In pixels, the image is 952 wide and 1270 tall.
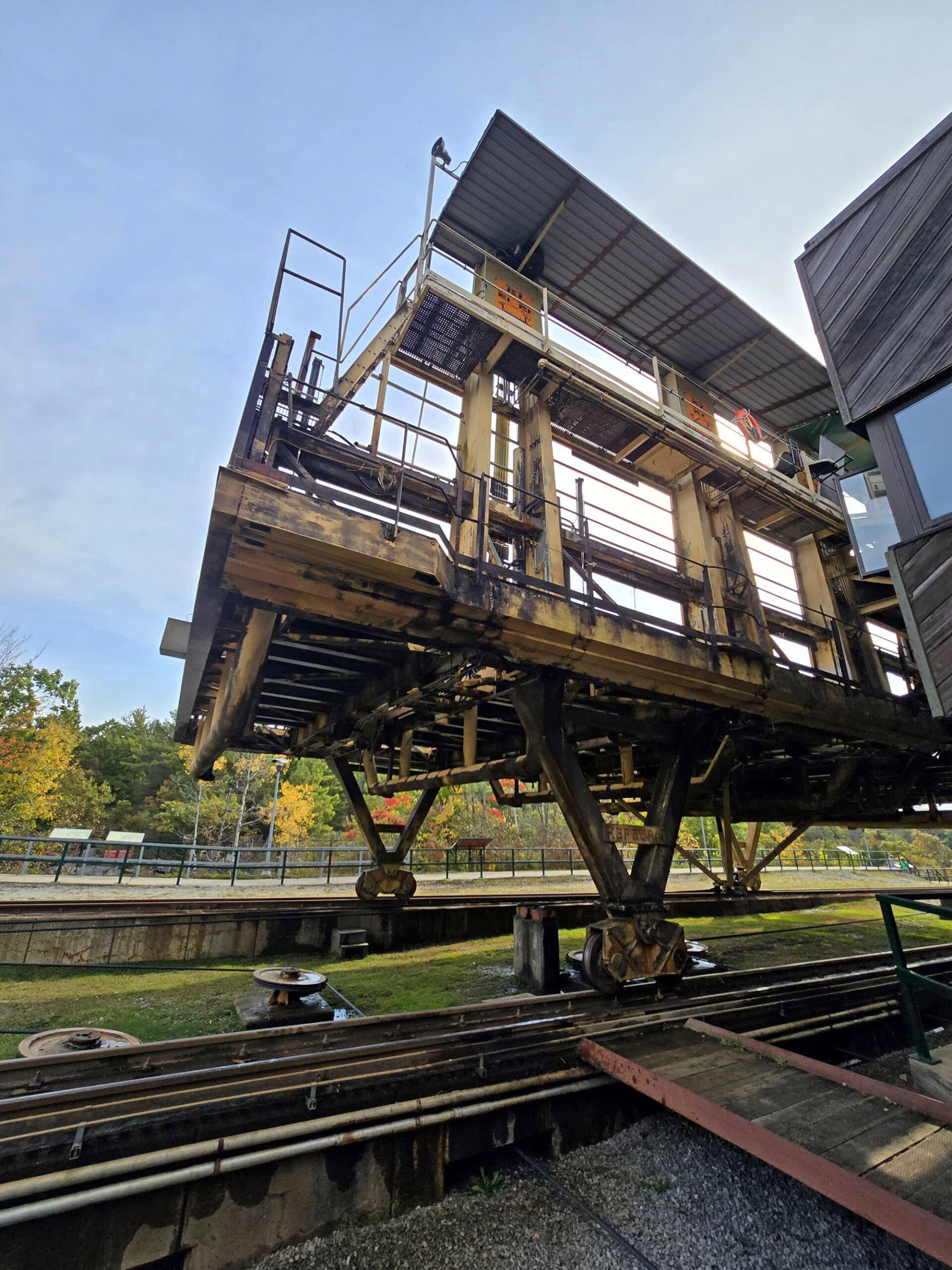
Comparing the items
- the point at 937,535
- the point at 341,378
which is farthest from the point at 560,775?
the point at 341,378

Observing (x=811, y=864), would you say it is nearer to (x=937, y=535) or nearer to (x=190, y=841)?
(x=937, y=535)

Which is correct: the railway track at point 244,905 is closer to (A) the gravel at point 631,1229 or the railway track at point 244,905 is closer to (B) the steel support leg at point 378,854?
(B) the steel support leg at point 378,854

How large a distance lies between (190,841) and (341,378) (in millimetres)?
41472

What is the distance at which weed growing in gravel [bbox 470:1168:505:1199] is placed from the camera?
3367 mm

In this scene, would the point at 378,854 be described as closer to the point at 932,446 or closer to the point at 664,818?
the point at 664,818

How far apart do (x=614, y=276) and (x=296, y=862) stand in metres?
35.7

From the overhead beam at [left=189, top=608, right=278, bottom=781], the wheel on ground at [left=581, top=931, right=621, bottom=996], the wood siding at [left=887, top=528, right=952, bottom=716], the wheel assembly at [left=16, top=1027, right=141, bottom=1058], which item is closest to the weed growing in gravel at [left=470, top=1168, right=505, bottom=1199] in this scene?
the wheel on ground at [left=581, top=931, right=621, bottom=996]

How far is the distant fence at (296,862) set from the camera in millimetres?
14959

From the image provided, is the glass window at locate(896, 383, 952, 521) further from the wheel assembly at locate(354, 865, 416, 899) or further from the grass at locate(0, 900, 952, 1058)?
the wheel assembly at locate(354, 865, 416, 899)

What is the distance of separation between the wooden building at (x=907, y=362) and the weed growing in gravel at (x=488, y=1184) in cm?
664

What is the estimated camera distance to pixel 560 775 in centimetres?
577

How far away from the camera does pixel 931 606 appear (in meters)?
6.61

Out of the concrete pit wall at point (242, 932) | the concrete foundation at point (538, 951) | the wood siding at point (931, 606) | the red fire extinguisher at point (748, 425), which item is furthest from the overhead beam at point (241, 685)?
the red fire extinguisher at point (748, 425)

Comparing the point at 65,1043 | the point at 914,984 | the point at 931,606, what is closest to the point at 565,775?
the point at 914,984
